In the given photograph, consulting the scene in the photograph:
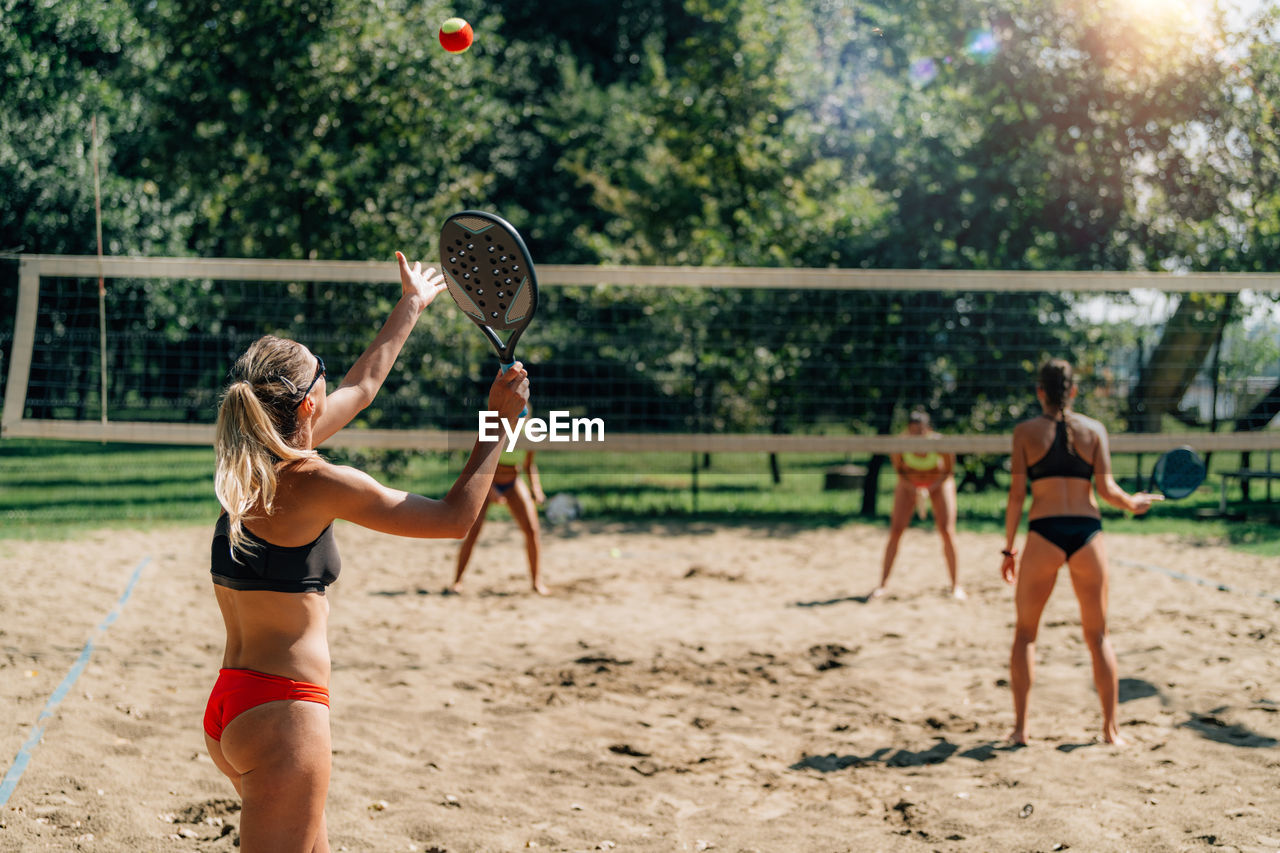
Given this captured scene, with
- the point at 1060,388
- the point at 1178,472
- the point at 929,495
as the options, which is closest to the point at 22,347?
the point at 1060,388

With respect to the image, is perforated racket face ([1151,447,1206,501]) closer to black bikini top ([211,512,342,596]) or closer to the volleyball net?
the volleyball net

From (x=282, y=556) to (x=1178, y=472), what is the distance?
514 cm

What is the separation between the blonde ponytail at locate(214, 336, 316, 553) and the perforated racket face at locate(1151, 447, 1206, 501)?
4.94 metres

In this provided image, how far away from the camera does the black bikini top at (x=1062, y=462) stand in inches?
191

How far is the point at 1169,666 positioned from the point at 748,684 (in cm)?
259

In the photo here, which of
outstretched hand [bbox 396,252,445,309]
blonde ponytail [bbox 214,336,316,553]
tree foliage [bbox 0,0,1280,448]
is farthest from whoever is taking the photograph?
tree foliage [bbox 0,0,1280,448]

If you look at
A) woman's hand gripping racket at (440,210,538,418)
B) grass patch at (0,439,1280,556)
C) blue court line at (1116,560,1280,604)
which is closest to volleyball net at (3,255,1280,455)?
grass patch at (0,439,1280,556)

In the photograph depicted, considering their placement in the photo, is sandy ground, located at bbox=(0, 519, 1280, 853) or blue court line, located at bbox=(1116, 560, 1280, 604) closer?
sandy ground, located at bbox=(0, 519, 1280, 853)

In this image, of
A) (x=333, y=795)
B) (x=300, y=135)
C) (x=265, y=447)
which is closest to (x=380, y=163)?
(x=300, y=135)

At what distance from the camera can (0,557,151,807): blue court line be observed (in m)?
4.08

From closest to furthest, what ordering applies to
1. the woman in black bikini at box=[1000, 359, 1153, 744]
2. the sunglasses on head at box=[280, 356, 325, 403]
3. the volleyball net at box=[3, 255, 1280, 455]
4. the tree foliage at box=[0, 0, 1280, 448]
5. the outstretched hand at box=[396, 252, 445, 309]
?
the sunglasses on head at box=[280, 356, 325, 403]
the outstretched hand at box=[396, 252, 445, 309]
the woman in black bikini at box=[1000, 359, 1153, 744]
the volleyball net at box=[3, 255, 1280, 455]
the tree foliage at box=[0, 0, 1280, 448]

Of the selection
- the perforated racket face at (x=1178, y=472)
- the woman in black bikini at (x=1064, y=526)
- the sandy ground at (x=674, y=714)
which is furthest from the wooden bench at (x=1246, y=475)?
the woman in black bikini at (x=1064, y=526)

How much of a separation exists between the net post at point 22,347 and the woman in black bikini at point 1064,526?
6.41 m

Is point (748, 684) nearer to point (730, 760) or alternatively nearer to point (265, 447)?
point (730, 760)
